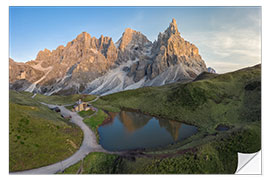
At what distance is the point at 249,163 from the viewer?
13281 mm

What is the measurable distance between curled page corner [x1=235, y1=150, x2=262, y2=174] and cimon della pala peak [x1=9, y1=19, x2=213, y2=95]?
125m

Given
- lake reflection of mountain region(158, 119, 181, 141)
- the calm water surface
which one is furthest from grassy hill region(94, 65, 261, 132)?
the calm water surface

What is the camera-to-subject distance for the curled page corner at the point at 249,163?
12.4 meters

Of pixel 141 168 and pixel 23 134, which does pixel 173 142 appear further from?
pixel 23 134

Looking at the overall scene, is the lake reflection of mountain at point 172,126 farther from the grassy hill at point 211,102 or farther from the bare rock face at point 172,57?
the bare rock face at point 172,57

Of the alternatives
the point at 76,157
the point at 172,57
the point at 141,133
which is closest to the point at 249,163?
the point at 141,133

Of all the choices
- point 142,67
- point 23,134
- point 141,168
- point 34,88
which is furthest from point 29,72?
point 141,168

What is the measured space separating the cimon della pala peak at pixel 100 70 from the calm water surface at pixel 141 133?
109014mm

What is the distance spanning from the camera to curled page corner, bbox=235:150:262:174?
40.5 ft

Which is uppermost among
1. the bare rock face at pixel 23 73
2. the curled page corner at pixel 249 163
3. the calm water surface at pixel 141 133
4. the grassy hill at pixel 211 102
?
the bare rock face at pixel 23 73

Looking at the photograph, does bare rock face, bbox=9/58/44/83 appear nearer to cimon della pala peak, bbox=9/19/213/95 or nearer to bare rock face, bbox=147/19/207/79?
cimon della pala peak, bbox=9/19/213/95

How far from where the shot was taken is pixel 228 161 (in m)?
14.2
